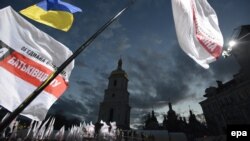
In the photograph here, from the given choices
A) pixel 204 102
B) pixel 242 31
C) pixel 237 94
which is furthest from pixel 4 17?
pixel 204 102

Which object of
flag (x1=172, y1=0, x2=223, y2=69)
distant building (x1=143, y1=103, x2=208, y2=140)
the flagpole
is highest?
distant building (x1=143, y1=103, x2=208, y2=140)

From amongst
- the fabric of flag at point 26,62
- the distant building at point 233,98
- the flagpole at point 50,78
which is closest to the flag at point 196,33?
the flagpole at point 50,78

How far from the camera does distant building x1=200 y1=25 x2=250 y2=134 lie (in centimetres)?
3353

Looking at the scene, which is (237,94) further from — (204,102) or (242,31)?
(242,31)

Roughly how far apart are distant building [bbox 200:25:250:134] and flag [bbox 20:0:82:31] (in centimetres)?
3324

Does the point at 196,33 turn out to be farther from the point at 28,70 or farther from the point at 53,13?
the point at 28,70

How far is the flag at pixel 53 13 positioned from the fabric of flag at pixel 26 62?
12.0 inches

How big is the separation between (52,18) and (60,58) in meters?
1.05

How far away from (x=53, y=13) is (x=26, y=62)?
142cm

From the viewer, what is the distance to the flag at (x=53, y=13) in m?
3.79

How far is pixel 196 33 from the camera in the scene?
4301 mm

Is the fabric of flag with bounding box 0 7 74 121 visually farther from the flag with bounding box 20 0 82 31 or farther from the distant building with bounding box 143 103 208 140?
the distant building with bounding box 143 103 208 140

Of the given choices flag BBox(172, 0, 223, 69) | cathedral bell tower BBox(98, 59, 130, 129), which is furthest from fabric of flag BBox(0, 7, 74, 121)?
cathedral bell tower BBox(98, 59, 130, 129)

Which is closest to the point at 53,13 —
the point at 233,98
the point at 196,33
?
the point at 196,33
